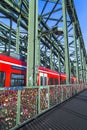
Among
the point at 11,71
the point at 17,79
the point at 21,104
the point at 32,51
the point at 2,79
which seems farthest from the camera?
the point at 17,79

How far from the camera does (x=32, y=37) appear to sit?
10180 mm

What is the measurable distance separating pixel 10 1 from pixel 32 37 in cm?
984

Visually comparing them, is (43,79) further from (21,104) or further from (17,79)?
(21,104)

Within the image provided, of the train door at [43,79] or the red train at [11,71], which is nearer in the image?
the red train at [11,71]

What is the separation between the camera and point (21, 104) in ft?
20.8

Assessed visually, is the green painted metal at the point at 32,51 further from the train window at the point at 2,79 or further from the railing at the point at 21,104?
the train window at the point at 2,79

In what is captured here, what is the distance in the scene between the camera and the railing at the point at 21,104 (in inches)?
207

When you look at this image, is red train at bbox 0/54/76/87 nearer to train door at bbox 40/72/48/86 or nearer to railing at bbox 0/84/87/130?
railing at bbox 0/84/87/130

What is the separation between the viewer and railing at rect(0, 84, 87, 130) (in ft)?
17.2

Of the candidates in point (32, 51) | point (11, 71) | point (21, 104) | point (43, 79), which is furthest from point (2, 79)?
point (43, 79)

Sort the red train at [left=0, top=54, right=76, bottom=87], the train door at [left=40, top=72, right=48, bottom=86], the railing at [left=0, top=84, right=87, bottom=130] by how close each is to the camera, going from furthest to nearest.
A: the train door at [left=40, top=72, right=48, bottom=86]
the red train at [left=0, top=54, right=76, bottom=87]
the railing at [left=0, top=84, right=87, bottom=130]

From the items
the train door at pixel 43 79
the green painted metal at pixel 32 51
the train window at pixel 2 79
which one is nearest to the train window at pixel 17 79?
the train window at pixel 2 79

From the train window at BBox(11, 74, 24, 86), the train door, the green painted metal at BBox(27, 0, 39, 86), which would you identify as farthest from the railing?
the train door

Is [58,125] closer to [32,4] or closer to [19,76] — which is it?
[19,76]
